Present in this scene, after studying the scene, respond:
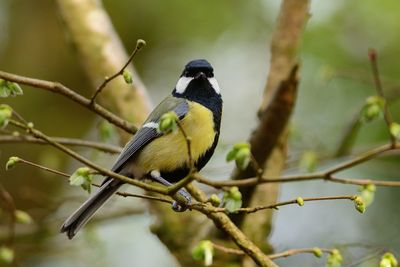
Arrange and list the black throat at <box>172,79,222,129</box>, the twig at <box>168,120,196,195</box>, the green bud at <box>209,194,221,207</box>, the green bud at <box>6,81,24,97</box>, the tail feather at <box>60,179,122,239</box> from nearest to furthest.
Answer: the twig at <box>168,120,196,195</box>, the green bud at <box>209,194,221,207</box>, the green bud at <box>6,81,24,97</box>, the tail feather at <box>60,179,122,239</box>, the black throat at <box>172,79,222,129</box>

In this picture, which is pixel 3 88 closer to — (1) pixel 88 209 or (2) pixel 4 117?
(2) pixel 4 117

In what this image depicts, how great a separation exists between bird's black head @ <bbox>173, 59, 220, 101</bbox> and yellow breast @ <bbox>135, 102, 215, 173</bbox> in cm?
10

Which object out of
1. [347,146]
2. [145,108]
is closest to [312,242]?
[347,146]

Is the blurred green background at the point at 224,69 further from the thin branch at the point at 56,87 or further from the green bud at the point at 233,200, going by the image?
the green bud at the point at 233,200

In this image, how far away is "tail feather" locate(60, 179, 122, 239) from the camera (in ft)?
8.45

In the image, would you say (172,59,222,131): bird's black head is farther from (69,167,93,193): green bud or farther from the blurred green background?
the blurred green background

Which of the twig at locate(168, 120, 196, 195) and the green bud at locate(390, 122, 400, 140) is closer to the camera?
the twig at locate(168, 120, 196, 195)

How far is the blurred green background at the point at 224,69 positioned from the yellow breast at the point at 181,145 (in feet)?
7.09

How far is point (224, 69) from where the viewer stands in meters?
6.64

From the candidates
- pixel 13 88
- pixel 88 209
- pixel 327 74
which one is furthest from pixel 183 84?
pixel 13 88

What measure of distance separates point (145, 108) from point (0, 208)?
85cm

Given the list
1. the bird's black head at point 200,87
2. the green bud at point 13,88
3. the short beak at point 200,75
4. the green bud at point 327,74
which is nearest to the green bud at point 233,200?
the green bud at point 13,88

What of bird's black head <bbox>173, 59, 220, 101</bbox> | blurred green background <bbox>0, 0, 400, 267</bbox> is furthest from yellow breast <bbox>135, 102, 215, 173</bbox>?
blurred green background <bbox>0, 0, 400, 267</bbox>

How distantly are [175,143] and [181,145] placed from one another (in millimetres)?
24
